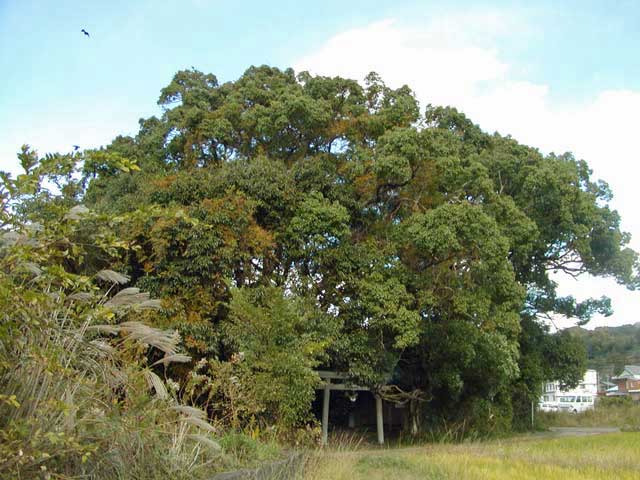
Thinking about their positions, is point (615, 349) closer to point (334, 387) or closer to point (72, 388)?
point (334, 387)

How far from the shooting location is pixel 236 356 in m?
9.16

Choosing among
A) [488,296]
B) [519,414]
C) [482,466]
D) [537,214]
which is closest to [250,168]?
[488,296]

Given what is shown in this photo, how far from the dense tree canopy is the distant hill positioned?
45.8 m

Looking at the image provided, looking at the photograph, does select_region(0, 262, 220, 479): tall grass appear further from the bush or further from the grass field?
the grass field

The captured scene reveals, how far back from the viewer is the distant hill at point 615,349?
67.2 meters

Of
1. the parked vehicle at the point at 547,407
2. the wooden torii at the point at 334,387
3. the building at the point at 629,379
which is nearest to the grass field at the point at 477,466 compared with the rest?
the wooden torii at the point at 334,387

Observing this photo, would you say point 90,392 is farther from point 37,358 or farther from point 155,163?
point 155,163

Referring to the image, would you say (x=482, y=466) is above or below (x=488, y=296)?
below

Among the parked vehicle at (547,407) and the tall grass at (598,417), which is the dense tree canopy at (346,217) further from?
the parked vehicle at (547,407)

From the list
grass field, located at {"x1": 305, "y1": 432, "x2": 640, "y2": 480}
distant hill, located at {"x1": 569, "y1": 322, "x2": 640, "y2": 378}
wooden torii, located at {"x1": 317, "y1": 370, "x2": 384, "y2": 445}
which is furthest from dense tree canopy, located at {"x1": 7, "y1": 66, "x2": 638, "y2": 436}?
distant hill, located at {"x1": 569, "y1": 322, "x2": 640, "y2": 378}

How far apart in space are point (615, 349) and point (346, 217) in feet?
212

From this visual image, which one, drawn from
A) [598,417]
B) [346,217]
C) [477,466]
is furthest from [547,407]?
[477,466]

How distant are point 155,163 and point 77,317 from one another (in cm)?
1551

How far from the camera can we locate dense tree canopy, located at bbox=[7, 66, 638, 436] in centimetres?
1566
